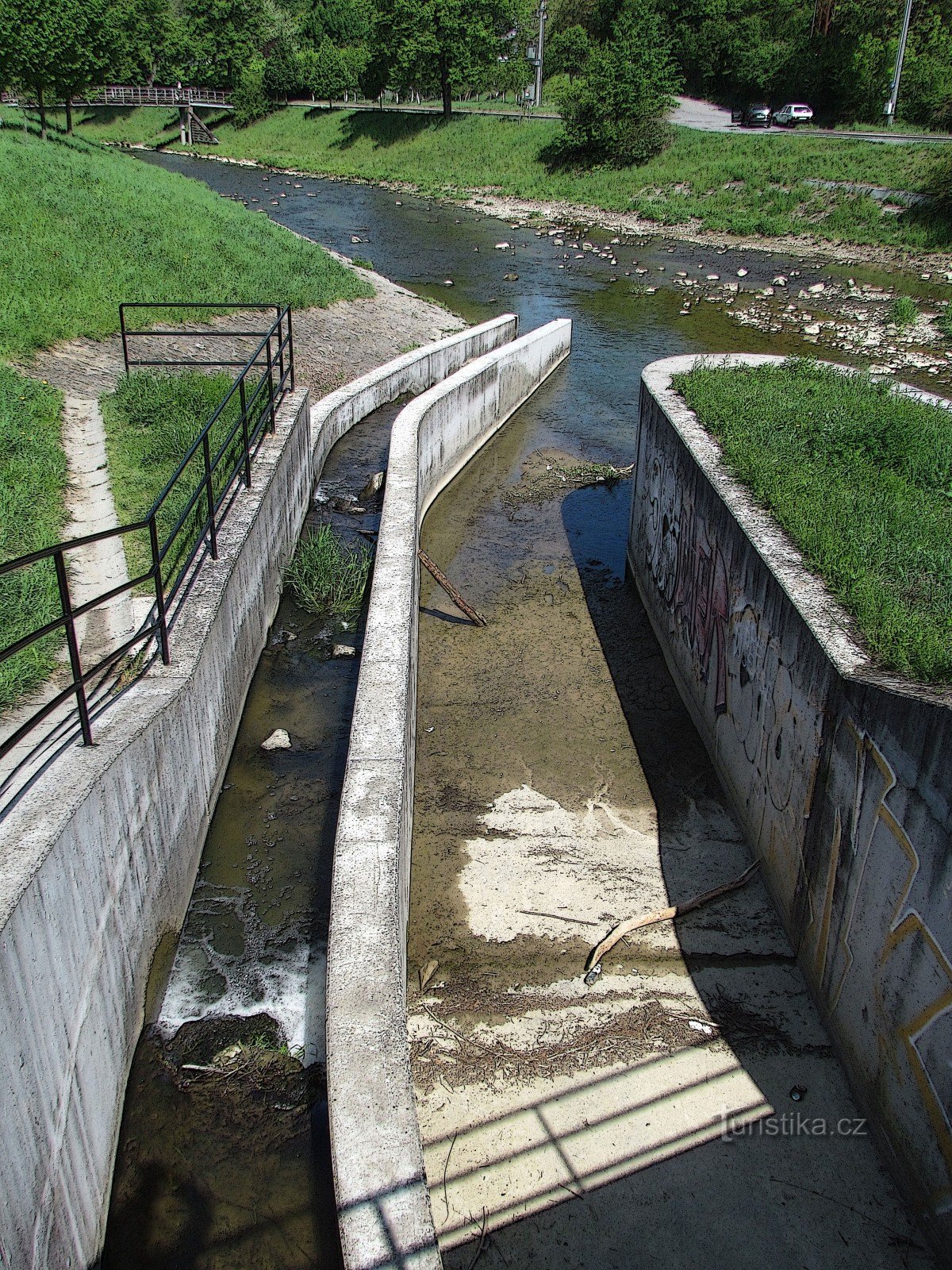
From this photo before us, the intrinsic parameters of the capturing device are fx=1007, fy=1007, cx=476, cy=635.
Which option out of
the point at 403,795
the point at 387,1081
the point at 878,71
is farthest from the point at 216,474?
the point at 878,71

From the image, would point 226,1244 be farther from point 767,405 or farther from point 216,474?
point 767,405

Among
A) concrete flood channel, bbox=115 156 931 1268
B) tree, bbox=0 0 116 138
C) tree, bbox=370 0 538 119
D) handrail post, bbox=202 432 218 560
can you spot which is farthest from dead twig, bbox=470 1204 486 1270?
tree, bbox=370 0 538 119

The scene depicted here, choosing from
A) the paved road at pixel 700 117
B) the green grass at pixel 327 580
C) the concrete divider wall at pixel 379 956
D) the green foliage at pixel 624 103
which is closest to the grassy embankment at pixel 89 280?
the green grass at pixel 327 580

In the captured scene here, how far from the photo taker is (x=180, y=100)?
69625 millimetres

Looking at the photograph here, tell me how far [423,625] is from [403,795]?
154 inches

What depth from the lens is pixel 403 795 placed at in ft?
20.0

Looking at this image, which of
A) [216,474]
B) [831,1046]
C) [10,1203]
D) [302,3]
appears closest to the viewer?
[10,1203]

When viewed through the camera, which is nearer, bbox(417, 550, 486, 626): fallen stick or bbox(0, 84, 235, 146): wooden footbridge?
bbox(417, 550, 486, 626): fallen stick

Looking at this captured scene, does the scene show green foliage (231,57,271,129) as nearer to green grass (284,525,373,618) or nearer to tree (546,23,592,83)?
tree (546,23,592,83)

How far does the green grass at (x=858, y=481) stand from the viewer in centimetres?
572

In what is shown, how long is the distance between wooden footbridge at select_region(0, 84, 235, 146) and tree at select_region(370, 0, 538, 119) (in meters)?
15.0

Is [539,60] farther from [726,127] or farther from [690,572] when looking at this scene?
[690,572]

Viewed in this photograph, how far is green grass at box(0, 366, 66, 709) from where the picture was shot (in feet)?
19.2

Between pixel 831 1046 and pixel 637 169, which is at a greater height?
pixel 637 169
